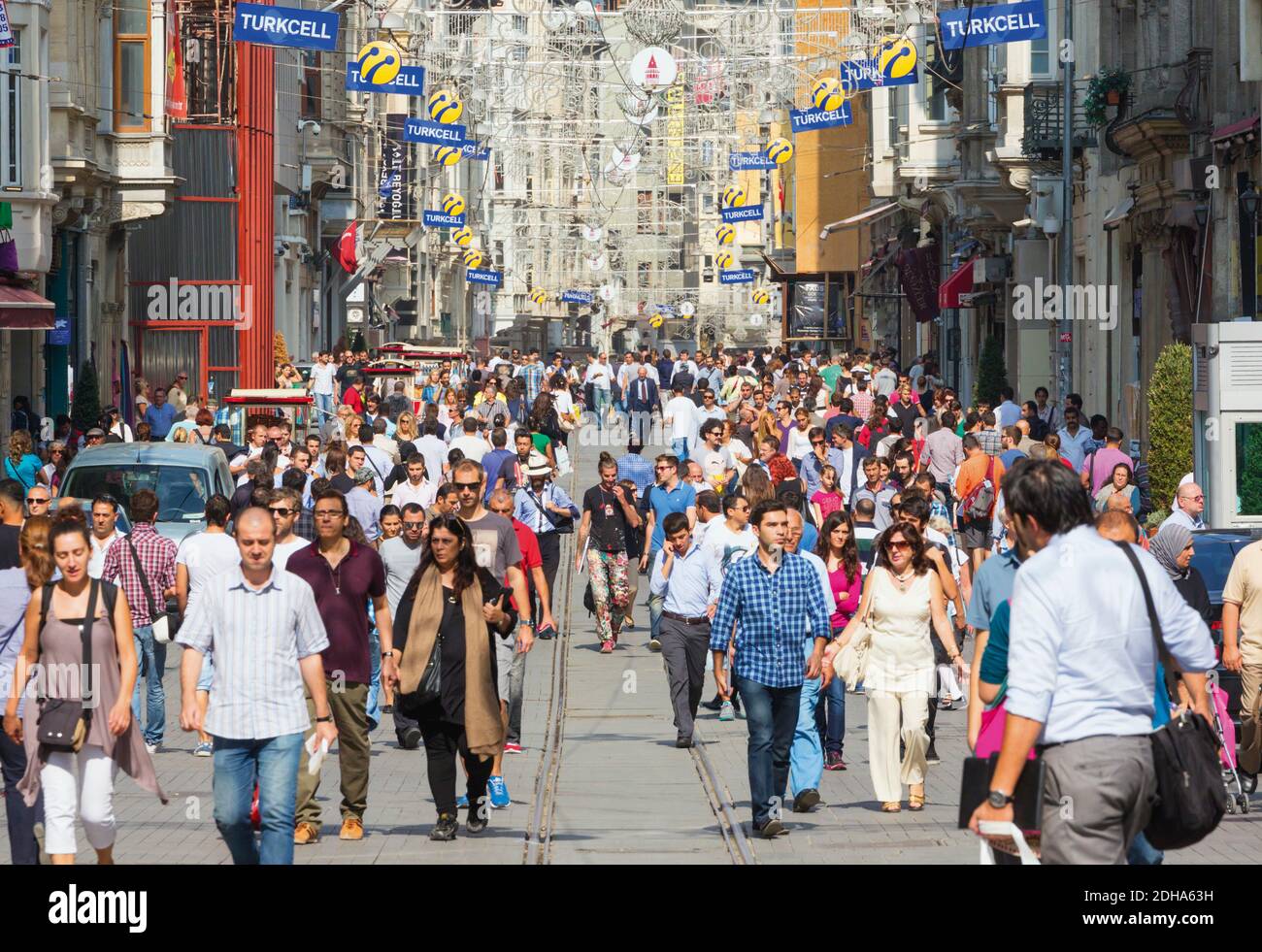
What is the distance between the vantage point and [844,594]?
12.6 meters

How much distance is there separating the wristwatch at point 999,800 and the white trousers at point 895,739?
5388 millimetres

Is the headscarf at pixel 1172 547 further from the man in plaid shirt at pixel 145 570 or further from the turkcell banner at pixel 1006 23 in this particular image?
the turkcell banner at pixel 1006 23

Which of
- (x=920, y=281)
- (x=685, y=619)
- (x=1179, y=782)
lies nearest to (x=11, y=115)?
(x=685, y=619)

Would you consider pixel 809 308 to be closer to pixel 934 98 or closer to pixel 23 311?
pixel 934 98

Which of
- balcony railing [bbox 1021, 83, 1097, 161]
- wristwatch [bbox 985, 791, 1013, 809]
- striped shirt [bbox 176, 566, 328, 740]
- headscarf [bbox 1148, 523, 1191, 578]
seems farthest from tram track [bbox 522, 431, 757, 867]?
balcony railing [bbox 1021, 83, 1097, 161]

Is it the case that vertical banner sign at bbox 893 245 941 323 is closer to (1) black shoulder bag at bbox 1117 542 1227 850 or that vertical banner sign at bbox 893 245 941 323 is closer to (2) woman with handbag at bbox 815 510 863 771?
(2) woman with handbag at bbox 815 510 863 771

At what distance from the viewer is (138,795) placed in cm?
1210

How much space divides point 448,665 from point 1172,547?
451 cm

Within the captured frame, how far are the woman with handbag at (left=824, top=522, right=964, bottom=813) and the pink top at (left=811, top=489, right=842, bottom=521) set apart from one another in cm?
683

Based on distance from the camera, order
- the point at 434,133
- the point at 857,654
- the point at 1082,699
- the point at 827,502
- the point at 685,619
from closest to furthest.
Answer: the point at 1082,699
the point at 857,654
the point at 685,619
the point at 827,502
the point at 434,133

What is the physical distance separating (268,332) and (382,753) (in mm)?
33311

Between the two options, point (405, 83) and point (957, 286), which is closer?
point (405, 83)

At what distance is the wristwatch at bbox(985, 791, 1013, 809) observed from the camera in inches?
242

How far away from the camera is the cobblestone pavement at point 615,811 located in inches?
404
